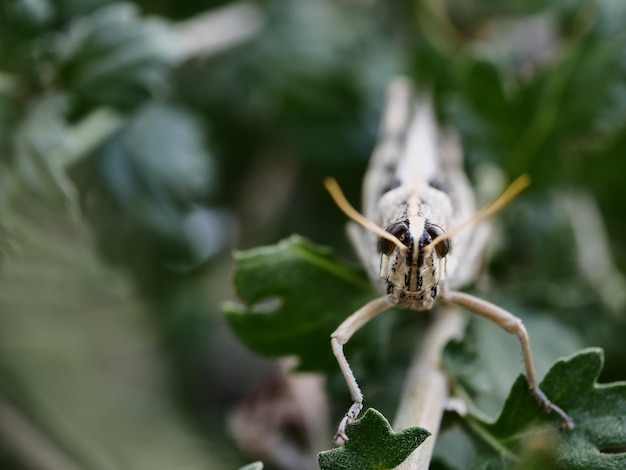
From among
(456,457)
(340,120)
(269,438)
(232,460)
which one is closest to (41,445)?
(232,460)

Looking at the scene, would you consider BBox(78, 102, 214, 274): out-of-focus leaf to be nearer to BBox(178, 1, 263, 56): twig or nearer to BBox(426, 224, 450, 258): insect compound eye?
BBox(178, 1, 263, 56): twig

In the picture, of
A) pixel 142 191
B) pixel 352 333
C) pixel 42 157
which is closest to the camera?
pixel 352 333

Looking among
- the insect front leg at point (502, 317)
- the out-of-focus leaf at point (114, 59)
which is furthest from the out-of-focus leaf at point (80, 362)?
the insect front leg at point (502, 317)

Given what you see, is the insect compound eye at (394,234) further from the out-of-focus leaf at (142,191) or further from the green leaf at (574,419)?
the out-of-focus leaf at (142,191)

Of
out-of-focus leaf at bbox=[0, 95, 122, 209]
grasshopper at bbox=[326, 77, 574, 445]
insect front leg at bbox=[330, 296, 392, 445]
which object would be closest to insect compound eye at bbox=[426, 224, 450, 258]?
grasshopper at bbox=[326, 77, 574, 445]

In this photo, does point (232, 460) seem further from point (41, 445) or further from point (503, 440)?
point (503, 440)

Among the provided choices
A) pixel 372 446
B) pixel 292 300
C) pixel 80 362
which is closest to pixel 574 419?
pixel 372 446

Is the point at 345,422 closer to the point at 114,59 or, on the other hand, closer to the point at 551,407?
the point at 551,407
